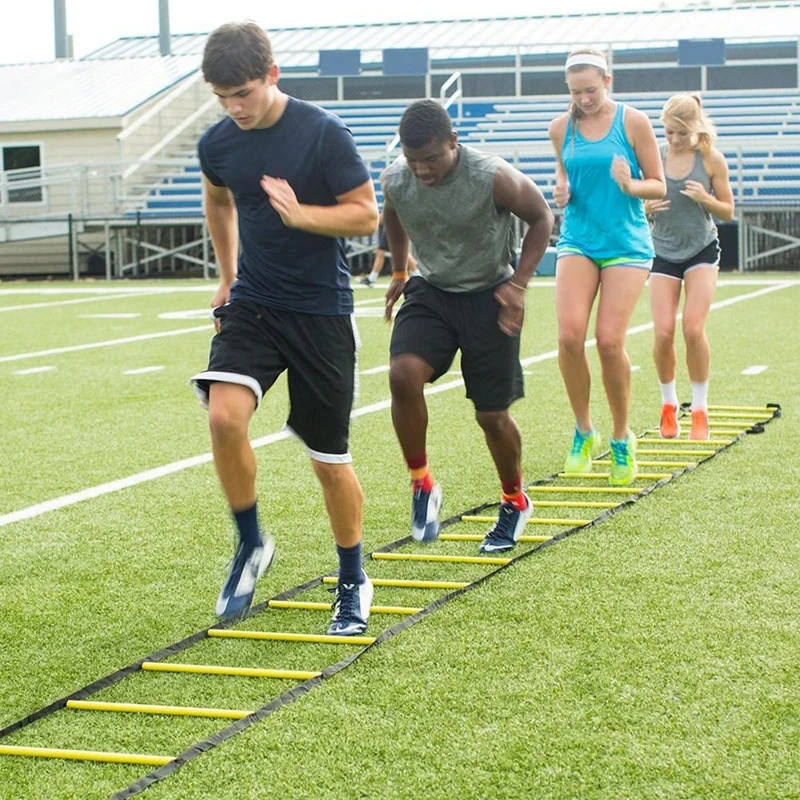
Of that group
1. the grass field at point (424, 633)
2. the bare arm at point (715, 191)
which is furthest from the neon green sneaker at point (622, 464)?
the bare arm at point (715, 191)

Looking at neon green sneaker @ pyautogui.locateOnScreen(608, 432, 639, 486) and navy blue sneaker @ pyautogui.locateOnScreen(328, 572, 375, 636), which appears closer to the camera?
navy blue sneaker @ pyautogui.locateOnScreen(328, 572, 375, 636)

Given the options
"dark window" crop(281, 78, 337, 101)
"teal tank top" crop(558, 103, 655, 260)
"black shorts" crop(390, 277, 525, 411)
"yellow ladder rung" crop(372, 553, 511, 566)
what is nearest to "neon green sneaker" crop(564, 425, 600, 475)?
"teal tank top" crop(558, 103, 655, 260)

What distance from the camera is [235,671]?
14.2 ft

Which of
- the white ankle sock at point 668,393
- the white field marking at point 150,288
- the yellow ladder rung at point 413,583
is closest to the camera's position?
the yellow ladder rung at point 413,583

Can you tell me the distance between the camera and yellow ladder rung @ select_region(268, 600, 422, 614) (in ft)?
16.3

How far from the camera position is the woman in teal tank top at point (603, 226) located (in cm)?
723

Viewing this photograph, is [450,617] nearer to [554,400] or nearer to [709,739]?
[709,739]

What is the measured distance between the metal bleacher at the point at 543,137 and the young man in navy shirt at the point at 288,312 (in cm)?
2391

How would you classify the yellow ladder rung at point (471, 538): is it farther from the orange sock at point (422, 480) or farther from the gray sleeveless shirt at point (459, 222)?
the gray sleeveless shirt at point (459, 222)

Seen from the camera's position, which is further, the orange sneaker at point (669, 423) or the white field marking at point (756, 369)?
the white field marking at point (756, 369)

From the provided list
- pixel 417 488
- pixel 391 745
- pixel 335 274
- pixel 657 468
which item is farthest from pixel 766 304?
pixel 391 745

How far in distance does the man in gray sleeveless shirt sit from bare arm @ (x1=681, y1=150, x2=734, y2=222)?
2.67 meters

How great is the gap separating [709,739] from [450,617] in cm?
131

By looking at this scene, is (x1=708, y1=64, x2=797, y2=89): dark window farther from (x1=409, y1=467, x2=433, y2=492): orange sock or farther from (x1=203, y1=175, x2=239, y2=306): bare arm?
(x1=203, y1=175, x2=239, y2=306): bare arm
